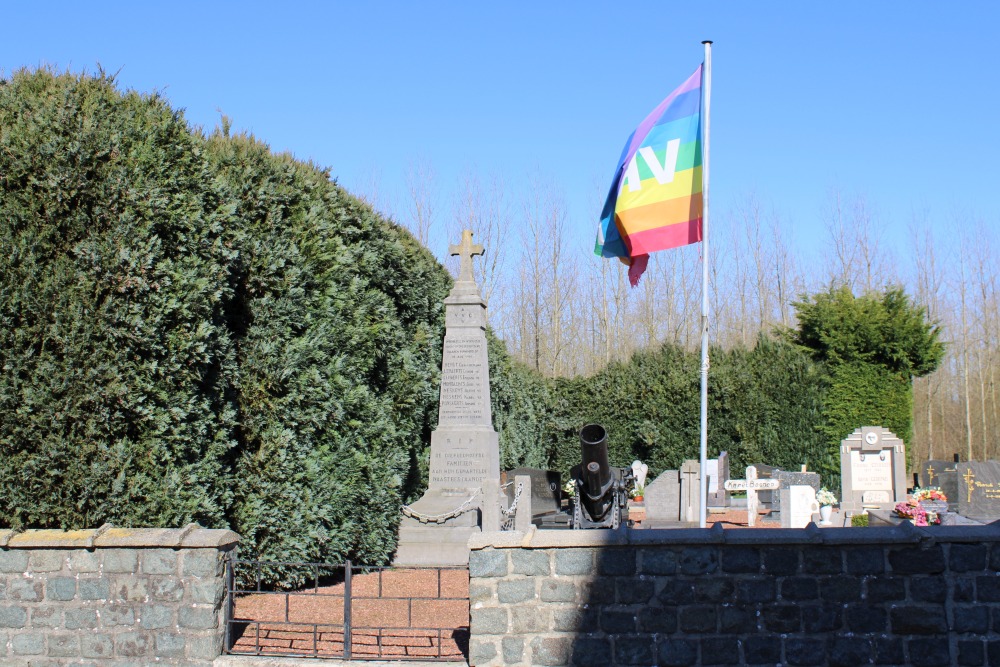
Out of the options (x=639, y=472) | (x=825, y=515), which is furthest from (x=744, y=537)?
(x=639, y=472)

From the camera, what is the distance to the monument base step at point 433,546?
11.3 meters

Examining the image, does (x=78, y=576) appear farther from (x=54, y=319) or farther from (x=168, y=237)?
(x=168, y=237)

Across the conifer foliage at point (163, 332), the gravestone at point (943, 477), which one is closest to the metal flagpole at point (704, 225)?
the conifer foliage at point (163, 332)

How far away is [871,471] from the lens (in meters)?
17.5

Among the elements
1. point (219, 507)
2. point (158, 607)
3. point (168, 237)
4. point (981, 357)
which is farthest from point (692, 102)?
point (981, 357)

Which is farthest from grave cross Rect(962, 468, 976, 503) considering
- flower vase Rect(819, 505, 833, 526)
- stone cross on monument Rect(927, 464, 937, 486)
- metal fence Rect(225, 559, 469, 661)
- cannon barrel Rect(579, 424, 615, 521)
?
metal fence Rect(225, 559, 469, 661)

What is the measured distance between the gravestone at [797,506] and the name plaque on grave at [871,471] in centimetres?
277

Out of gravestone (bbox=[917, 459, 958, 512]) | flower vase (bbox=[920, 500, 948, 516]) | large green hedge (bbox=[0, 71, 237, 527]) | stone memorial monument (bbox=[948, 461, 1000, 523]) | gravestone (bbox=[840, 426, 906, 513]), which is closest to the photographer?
large green hedge (bbox=[0, 71, 237, 527])

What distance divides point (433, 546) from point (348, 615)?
5.49 meters

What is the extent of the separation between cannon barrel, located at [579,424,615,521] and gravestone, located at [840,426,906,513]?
6611mm

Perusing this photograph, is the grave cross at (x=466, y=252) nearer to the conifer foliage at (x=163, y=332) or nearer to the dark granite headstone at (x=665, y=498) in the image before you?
the conifer foliage at (x=163, y=332)

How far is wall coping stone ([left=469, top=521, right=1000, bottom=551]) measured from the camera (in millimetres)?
5699

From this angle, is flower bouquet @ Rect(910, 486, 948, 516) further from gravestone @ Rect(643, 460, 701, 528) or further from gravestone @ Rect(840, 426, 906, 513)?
gravestone @ Rect(643, 460, 701, 528)

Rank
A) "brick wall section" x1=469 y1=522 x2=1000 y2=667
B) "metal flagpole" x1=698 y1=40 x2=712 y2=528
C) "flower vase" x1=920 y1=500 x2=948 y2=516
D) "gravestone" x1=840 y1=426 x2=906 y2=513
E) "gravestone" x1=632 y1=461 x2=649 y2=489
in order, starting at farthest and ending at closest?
"gravestone" x1=632 y1=461 x2=649 y2=489
"gravestone" x1=840 y1=426 x2=906 y2=513
"flower vase" x1=920 y1=500 x2=948 y2=516
"metal flagpole" x1=698 y1=40 x2=712 y2=528
"brick wall section" x1=469 y1=522 x2=1000 y2=667
